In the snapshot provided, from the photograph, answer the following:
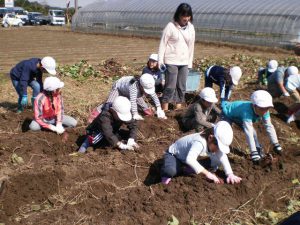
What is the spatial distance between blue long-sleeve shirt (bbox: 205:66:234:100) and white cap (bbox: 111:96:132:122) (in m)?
2.71

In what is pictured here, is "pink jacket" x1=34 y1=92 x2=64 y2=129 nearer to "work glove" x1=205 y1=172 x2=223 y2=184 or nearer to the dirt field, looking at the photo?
the dirt field

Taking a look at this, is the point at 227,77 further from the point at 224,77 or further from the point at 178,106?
the point at 178,106

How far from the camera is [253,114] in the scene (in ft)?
18.0

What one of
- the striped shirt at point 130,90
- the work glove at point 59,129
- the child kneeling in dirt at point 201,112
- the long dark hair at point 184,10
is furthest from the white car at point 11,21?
the child kneeling in dirt at point 201,112

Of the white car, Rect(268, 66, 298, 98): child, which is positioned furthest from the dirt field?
the white car

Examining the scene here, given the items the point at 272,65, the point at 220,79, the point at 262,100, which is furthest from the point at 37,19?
the point at 262,100

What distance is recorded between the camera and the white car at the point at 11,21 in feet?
124

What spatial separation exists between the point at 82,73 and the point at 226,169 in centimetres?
748

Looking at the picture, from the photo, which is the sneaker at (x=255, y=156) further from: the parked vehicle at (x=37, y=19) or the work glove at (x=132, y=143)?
the parked vehicle at (x=37, y=19)

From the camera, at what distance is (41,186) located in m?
4.76

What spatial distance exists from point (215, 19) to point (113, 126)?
19.2m

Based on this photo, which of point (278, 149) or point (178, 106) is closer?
point (278, 149)

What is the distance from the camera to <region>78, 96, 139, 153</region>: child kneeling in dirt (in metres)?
5.30

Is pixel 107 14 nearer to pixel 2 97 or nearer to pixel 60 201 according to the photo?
pixel 2 97
